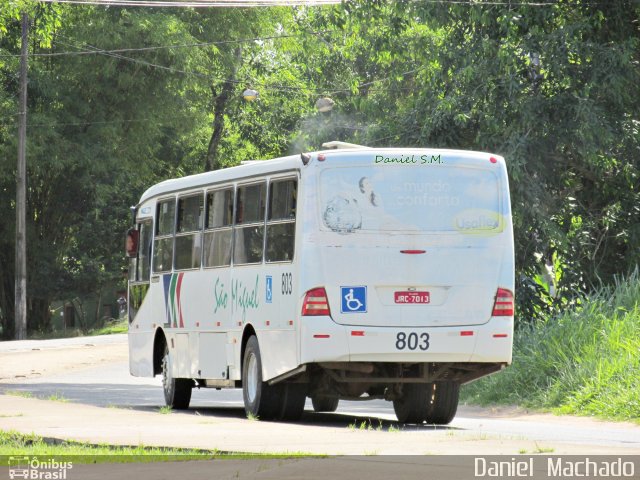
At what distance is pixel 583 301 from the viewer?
25.2 metres

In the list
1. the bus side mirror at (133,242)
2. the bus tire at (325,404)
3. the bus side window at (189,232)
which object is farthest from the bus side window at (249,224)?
the bus side mirror at (133,242)

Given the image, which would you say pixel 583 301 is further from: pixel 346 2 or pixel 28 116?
pixel 28 116

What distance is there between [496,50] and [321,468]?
1695 centimetres

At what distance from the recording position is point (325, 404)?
2144 centimetres

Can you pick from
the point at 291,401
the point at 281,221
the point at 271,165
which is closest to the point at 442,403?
the point at 291,401

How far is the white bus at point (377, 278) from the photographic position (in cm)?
1731

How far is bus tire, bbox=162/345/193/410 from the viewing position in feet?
72.0

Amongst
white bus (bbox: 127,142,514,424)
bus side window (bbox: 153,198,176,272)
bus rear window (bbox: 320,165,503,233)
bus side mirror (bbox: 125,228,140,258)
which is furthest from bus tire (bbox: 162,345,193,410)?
bus rear window (bbox: 320,165,503,233)

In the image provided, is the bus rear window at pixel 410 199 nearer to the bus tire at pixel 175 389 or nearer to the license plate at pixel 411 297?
the license plate at pixel 411 297

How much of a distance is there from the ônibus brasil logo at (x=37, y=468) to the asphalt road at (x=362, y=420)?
1.59 m

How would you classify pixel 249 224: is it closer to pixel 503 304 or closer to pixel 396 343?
pixel 396 343

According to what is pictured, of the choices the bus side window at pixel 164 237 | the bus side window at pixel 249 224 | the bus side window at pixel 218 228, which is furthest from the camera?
the bus side window at pixel 164 237

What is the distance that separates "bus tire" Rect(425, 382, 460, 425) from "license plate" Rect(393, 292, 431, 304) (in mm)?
1484

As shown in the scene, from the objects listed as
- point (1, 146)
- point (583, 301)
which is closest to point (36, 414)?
point (583, 301)
